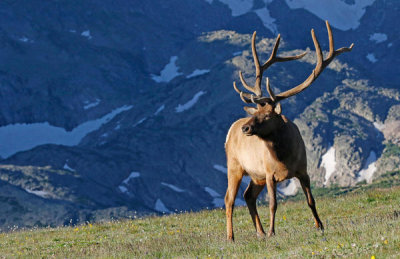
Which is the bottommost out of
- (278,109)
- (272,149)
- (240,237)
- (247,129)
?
(240,237)

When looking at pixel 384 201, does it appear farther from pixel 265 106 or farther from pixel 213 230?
pixel 265 106

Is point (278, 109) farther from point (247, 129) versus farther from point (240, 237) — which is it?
point (240, 237)

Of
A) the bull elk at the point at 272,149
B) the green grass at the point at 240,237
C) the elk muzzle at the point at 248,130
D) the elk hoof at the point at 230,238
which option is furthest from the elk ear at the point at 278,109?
the elk hoof at the point at 230,238

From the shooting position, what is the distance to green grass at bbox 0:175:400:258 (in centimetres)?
1173

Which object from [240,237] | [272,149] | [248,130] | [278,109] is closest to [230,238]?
[240,237]

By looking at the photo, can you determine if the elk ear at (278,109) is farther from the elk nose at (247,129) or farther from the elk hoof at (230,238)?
the elk hoof at (230,238)

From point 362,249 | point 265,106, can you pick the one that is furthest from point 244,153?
point 362,249

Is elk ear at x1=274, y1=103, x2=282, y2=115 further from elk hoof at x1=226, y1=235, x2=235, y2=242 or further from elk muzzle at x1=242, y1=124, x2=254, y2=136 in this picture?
elk hoof at x1=226, y1=235, x2=235, y2=242

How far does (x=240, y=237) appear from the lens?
17.0 metres

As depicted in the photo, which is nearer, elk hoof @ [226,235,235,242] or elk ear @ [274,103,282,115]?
elk ear @ [274,103,282,115]

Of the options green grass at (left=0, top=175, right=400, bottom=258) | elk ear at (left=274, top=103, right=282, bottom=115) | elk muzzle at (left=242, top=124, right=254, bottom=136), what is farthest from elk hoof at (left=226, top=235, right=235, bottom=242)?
elk ear at (left=274, top=103, right=282, bottom=115)

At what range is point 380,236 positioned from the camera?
11.7 m

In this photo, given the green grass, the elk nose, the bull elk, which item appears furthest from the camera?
the bull elk

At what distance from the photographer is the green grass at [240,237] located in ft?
38.5
